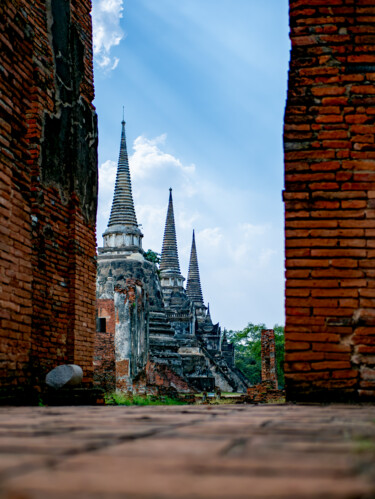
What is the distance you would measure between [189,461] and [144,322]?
15.4 metres

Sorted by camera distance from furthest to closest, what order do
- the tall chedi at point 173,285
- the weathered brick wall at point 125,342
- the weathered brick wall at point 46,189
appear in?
the tall chedi at point 173,285 → the weathered brick wall at point 125,342 → the weathered brick wall at point 46,189

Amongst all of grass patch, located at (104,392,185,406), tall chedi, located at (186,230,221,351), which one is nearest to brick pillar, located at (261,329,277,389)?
grass patch, located at (104,392,185,406)

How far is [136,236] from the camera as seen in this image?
31.3 m

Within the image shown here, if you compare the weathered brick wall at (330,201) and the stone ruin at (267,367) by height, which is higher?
the weathered brick wall at (330,201)

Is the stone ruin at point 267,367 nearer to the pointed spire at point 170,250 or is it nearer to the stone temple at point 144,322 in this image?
the stone temple at point 144,322

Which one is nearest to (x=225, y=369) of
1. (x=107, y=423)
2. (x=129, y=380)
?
(x=129, y=380)

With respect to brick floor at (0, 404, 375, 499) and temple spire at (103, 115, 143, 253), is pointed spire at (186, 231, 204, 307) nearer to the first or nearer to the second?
temple spire at (103, 115, 143, 253)

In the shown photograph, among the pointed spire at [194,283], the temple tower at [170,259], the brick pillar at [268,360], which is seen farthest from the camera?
the pointed spire at [194,283]

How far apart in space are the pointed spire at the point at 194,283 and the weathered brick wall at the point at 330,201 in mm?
40007

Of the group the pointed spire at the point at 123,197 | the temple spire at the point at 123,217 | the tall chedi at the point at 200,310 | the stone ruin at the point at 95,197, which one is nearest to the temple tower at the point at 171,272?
the tall chedi at the point at 200,310

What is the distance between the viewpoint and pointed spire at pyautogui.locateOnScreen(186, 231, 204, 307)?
45.4 metres

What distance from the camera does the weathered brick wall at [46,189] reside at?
5395mm

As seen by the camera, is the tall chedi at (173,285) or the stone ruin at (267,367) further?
the tall chedi at (173,285)

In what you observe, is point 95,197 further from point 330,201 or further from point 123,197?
point 123,197
